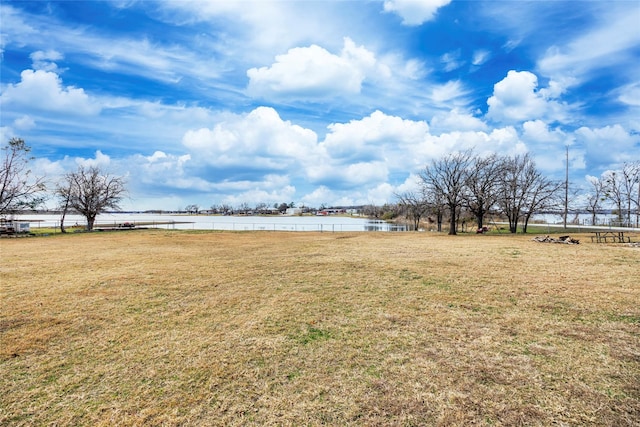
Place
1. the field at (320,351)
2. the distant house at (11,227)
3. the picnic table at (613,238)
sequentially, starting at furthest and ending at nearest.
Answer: the distant house at (11,227), the picnic table at (613,238), the field at (320,351)

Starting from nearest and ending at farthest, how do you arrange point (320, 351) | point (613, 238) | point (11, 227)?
1. point (320, 351)
2. point (613, 238)
3. point (11, 227)

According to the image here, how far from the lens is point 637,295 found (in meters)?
8.20

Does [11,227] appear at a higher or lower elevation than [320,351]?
higher

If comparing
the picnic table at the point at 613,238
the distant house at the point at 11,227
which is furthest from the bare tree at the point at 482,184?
the distant house at the point at 11,227

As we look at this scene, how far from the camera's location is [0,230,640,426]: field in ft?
11.4

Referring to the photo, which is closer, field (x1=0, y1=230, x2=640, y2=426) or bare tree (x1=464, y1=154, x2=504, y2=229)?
field (x1=0, y1=230, x2=640, y2=426)

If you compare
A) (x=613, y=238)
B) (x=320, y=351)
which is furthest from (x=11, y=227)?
(x=613, y=238)

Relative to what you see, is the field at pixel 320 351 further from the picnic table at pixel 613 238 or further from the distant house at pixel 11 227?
the distant house at pixel 11 227

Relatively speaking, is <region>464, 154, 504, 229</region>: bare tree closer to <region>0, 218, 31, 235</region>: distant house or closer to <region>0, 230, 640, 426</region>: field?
<region>0, 230, 640, 426</region>: field

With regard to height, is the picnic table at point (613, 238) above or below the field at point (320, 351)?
above

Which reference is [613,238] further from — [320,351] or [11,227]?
[11,227]

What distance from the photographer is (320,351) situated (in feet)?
16.1

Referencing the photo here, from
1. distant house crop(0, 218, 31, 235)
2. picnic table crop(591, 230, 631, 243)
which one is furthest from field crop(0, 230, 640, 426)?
distant house crop(0, 218, 31, 235)

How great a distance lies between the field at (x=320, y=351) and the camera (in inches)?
137
